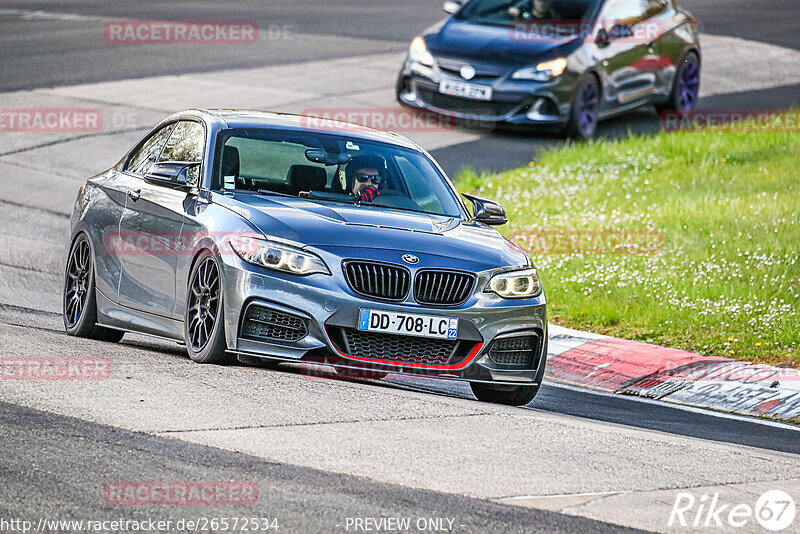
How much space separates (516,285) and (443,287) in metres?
0.52

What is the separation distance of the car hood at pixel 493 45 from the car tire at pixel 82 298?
9.79m

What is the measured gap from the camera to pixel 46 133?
62.2 feet

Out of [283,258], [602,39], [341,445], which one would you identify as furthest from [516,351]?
[602,39]

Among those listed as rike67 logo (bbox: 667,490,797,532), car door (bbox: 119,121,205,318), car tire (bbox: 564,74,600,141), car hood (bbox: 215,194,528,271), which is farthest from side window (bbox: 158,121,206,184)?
car tire (bbox: 564,74,600,141)

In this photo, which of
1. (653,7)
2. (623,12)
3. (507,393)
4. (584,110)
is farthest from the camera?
(653,7)

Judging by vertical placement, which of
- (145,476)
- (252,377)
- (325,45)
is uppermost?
(145,476)

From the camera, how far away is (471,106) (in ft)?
63.0

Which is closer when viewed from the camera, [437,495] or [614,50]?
[437,495]

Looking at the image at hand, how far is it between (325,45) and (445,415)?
1944 centimetres

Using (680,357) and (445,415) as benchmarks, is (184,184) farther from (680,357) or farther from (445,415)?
(680,357)

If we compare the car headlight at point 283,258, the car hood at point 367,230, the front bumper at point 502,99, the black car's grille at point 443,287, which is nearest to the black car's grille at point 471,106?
the front bumper at point 502,99

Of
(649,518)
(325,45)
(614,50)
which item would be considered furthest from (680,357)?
(325,45)

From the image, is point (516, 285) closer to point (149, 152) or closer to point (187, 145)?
point (187, 145)

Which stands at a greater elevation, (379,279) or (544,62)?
(379,279)
